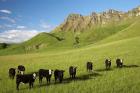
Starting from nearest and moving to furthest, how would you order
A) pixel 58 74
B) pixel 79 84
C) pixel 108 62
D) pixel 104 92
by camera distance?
pixel 104 92, pixel 79 84, pixel 58 74, pixel 108 62

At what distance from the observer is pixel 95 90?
2002 centimetres

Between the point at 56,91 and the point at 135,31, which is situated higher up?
the point at 135,31

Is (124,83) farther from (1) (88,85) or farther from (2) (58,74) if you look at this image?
(2) (58,74)

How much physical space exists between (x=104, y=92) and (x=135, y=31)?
400ft

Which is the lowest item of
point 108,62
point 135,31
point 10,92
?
point 10,92

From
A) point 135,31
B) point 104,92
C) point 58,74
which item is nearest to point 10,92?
point 58,74

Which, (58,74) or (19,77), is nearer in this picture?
(19,77)

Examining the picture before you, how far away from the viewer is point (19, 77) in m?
22.5

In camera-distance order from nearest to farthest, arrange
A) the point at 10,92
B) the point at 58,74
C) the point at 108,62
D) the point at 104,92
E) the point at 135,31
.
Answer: the point at 104,92, the point at 10,92, the point at 58,74, the point at 108,62, the point at 135,31

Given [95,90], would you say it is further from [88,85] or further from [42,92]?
[42,92]

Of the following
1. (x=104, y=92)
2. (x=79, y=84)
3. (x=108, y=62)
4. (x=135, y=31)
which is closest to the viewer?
(x=104, y=92)

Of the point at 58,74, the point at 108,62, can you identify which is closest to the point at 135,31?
the point at 108,62

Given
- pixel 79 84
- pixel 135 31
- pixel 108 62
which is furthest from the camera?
pixel 135 31

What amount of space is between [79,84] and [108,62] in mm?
13222
